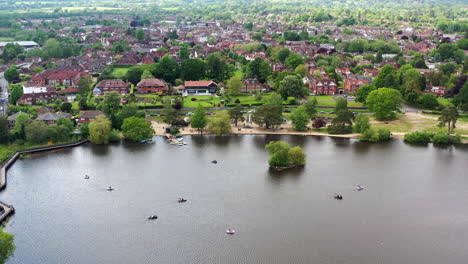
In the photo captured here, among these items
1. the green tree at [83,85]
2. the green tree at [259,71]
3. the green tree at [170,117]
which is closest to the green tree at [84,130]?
the green tree at [170,117]

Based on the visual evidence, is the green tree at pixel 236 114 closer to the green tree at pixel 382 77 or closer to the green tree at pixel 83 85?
the green tree at pixel 382 77

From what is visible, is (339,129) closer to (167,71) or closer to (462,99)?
(462,99)

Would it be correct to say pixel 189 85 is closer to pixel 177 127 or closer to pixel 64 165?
pixel 177 127

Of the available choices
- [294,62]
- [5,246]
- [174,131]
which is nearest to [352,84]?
[294,62]

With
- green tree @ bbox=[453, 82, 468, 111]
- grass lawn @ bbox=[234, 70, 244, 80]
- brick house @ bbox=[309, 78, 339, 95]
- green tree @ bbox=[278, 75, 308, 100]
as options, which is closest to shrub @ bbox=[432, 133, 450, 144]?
green tree @ bbox=[453, 82, 468, 111]

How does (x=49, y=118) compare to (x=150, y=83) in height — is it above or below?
below

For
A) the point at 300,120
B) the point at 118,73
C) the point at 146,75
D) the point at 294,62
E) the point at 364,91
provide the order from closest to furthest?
the point at 300,120, the point at 364,91, the point at 146,75, the point at 118,73, the point at 294,62
